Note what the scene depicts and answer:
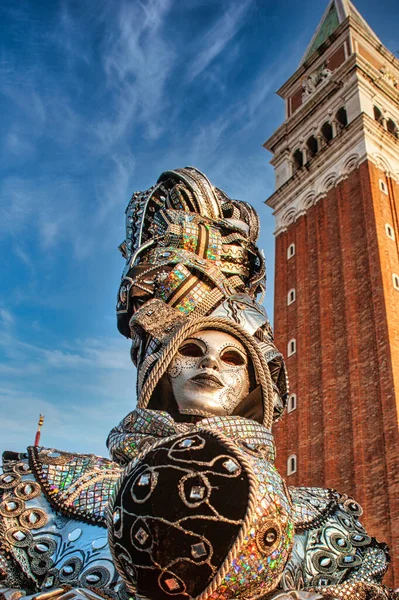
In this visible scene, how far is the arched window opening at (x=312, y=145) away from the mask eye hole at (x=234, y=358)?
2062 centimetres

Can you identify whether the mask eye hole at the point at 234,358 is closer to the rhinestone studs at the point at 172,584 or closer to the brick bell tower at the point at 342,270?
the rhinestone studs at the point at 172,584

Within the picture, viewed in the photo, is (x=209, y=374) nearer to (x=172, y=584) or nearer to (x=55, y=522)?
(x=55, y=522)

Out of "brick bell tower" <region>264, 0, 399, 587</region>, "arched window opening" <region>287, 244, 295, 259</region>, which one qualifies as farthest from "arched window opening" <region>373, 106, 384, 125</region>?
"arched window opening" <region>287, 244, 295, 259</region>

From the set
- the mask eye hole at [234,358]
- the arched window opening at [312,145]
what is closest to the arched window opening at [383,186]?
the arched window opening at [312,145]

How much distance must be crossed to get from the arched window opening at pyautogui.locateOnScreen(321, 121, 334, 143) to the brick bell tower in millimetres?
48

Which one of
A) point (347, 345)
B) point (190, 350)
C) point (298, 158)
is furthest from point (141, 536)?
point (298, 158)

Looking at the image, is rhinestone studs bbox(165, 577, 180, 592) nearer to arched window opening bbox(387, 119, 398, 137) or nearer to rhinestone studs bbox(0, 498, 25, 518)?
rhinestone studs bbox(0, 498, 25, 518)

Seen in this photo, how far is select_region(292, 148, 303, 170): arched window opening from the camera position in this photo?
22058 mm

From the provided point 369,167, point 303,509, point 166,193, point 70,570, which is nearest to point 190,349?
point 303,509

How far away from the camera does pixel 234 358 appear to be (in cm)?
195

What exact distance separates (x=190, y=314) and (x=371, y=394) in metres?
13.5

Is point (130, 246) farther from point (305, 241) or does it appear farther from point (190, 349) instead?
point (305, 241)

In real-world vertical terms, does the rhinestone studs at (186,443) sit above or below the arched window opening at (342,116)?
below

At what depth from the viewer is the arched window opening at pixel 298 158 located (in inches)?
868
